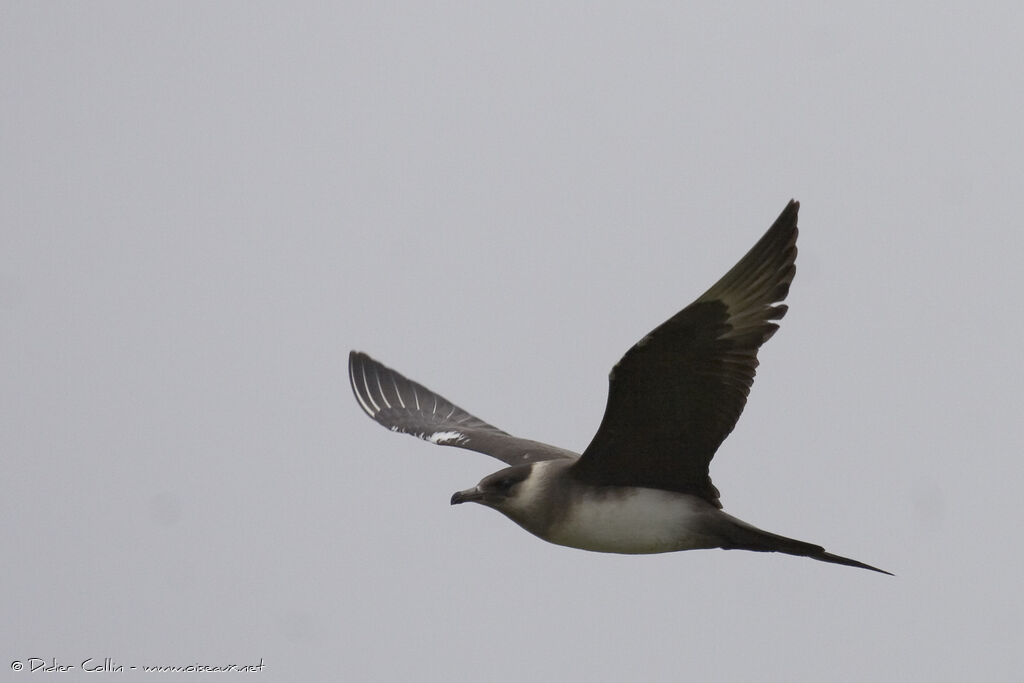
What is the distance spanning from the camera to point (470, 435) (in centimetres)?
1099

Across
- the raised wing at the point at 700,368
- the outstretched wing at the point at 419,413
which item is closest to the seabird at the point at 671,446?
the raised wing at the point at 700,368

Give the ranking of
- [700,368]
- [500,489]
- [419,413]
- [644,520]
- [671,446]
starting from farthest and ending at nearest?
1. [419,413]
2. [500,489]
3. [644,520]
4. [671,446]
5. [700,368]

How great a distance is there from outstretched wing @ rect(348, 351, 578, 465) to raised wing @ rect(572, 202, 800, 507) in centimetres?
195

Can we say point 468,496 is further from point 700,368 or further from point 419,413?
point 419,413

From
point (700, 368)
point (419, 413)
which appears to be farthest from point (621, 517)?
point (419, 413)

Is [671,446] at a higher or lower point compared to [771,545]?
higher

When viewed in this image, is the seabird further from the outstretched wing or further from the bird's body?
the outstretched wing

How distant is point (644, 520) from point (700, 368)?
1036 mm

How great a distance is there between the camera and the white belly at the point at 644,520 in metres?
8.42

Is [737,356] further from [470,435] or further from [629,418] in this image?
[470,435]

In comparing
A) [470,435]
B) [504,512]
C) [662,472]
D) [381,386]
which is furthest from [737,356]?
[381,386]

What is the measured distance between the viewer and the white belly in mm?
8422

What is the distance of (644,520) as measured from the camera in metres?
8.43

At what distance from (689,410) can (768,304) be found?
69cm
